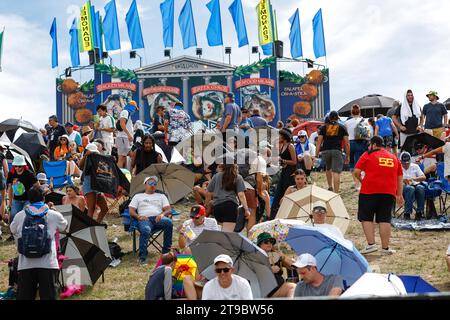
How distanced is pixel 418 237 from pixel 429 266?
180 cm

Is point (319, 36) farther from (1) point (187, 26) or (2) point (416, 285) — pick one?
(2) point (416, 285)

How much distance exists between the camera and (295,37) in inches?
1812

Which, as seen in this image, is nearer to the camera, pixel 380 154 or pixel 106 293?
pixel 106 293

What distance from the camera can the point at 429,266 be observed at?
9016 millimetres

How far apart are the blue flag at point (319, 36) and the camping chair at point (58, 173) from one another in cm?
3363

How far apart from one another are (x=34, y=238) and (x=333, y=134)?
271 inches

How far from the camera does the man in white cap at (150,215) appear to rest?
A: 389 inches

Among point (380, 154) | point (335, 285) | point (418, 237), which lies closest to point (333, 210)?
point (380, 154)

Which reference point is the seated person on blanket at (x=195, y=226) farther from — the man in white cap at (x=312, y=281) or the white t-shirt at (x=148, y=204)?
the man in white cap at (x=312, y=281)

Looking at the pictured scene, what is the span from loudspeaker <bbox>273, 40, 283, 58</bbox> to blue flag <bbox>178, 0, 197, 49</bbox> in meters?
8.24

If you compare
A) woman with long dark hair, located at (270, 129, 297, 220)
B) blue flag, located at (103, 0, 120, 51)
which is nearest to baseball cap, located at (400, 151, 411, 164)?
woman with long dark hair, located at (270, 129, 297, 220)

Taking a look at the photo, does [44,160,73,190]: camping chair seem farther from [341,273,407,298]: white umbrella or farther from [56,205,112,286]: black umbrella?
[341,273,407,298]: white umbrella

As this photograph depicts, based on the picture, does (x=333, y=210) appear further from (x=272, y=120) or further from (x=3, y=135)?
(x=272, y=120)

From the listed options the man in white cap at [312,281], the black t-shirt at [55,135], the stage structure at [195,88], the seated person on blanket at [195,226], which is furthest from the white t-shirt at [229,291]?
the stage structure at [195,88]
